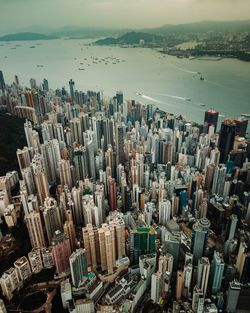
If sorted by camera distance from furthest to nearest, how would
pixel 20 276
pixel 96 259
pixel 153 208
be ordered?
pixel 153 208 < pixel 96 259 < pixel 20 276

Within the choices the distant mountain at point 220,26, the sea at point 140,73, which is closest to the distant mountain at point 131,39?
the sea at point 140,73

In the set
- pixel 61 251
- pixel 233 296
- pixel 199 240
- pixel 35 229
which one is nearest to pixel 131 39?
pixel 35 229

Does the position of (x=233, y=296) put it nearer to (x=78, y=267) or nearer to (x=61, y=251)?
(x=78, y=267)

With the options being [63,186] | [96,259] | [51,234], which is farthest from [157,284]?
[63,186]

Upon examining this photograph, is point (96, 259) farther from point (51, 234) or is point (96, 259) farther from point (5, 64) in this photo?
point (5, 64)

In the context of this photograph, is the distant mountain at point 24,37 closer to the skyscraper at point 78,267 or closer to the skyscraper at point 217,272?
the skyscraper at point 78,267
